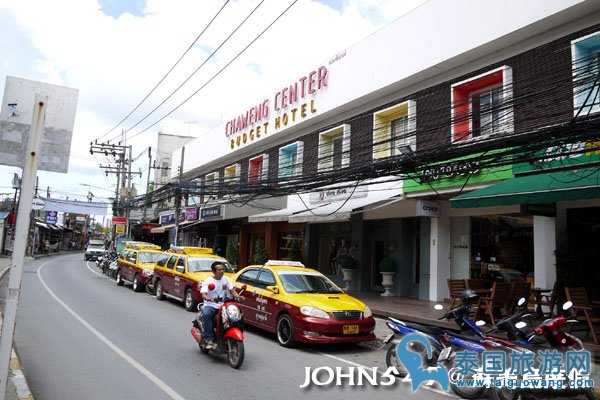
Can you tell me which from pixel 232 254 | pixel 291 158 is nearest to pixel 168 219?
pixel 232 254

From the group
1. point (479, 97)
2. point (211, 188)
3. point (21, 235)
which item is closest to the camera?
point (21, 235)

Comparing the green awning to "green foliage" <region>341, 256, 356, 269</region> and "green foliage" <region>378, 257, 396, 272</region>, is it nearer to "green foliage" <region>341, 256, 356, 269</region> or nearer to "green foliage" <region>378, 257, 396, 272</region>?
"green foliage" <region>378, 257, 396, 272</region>

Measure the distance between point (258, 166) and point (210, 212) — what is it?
11.3 feet

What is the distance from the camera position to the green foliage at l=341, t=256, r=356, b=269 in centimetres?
1733

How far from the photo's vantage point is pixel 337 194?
1702 cm

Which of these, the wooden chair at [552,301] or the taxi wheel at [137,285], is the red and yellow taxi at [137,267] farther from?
the wooden chair at [552,301]

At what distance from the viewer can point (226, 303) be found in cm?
727

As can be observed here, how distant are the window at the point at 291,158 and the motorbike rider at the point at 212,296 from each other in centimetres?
1127

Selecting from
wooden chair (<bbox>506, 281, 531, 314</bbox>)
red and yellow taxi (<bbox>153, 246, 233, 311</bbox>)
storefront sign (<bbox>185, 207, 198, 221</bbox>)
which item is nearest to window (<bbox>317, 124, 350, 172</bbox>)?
red and yellow taxi (<bbox>153, 246, 233, 311</bbox>)

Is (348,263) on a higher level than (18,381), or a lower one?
higher

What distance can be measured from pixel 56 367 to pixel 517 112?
11.2m

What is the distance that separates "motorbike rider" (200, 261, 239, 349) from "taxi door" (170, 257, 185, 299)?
6165 mm

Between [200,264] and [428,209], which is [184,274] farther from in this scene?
[428,209]

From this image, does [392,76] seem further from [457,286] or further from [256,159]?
[256,159]
